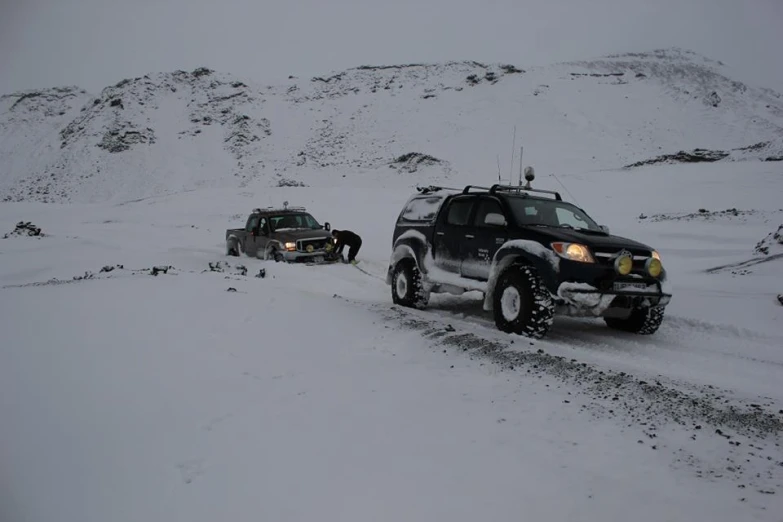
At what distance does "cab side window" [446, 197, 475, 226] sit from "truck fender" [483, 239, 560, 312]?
1181 mm

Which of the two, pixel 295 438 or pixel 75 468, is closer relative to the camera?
pixel 75 468

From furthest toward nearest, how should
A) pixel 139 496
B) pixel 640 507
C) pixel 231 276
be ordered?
pixel 231 276, pixel 139 496, pixel 640 507

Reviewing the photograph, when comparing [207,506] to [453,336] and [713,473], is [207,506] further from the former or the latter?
[453,336]

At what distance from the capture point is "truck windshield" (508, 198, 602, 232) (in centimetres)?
716

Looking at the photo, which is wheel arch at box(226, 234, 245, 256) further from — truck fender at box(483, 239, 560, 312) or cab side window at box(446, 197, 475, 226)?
truck fender at box(483, 239, 560, 312)

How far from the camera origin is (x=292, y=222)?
1484cm

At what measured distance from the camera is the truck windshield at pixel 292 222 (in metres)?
14.6

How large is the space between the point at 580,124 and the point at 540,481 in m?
47.2

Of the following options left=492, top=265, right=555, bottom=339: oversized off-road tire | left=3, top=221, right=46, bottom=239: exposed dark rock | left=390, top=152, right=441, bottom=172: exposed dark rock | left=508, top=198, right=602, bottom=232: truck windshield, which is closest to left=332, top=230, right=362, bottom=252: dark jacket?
left=508, top=198, right=602, bottom=232: truck windshield

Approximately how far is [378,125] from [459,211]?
44.8m

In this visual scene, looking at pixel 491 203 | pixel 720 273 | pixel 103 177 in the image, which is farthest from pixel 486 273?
pixel 103 177

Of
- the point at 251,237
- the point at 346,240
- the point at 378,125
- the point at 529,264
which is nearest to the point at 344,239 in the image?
the point at 346,240

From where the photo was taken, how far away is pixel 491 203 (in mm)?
7535

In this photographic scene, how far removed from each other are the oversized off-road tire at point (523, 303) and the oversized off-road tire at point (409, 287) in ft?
6.29
